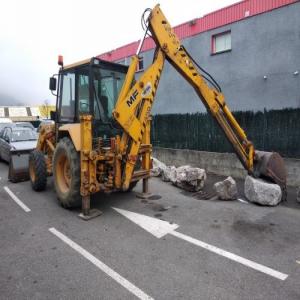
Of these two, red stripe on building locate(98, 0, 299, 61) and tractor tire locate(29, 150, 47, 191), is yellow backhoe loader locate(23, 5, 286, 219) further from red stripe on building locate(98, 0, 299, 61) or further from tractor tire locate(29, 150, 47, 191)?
red stripe on building locate(98, 0, 299, 61)

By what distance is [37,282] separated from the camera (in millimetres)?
3230

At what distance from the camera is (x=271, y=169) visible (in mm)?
6145

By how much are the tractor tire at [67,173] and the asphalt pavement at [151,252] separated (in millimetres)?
303

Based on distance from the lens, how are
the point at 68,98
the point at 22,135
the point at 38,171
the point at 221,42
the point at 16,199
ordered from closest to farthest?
the point at 68,98 < the point at 16,199 < the point at 38,171 < the point at 22,135 < the point at 221,42

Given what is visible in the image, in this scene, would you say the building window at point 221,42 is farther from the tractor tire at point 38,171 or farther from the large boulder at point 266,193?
the tractor tire at point 38,171

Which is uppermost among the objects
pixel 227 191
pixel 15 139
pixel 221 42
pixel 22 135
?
pixel 221 42

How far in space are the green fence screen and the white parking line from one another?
5205 millimetres

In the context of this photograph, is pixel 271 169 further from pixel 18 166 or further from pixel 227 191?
pixel 18 166

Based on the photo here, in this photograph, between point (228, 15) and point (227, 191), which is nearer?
point (227, 191)

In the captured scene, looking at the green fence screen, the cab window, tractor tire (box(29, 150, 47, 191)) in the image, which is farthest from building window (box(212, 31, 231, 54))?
tractor tire (box(29, 150, 47, 191))

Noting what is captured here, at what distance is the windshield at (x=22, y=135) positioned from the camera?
34.9 ft

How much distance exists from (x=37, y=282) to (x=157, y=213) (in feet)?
9.10

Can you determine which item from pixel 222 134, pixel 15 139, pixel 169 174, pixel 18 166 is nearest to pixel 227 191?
pixel 169 174

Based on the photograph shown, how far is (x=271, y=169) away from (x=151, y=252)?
3653 millimetres
